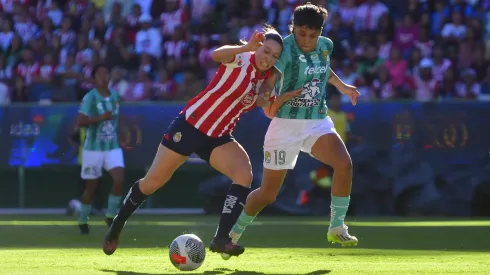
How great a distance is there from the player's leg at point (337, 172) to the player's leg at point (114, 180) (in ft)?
15.5

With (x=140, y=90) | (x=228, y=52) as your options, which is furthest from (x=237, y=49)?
(x=140, y=90)

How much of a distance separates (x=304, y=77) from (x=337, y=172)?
0.86 m

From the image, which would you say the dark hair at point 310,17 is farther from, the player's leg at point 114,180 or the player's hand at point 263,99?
the player's leg at point 114,180

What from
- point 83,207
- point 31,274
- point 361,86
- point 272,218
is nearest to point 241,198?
point 31,274

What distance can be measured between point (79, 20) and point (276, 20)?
4320 mm

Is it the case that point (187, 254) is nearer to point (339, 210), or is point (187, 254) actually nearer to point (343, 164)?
point (339, 210)

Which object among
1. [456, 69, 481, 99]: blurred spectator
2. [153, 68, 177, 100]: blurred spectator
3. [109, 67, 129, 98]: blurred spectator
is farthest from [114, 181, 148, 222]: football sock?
[109, 67, 129, 98]: blurred spectator

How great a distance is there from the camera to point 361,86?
1827cm

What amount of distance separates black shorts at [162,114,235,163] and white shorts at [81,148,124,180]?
4.69 metres

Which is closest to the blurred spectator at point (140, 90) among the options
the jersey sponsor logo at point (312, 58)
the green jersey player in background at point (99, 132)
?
the green jersey player in background at point (99, 132)

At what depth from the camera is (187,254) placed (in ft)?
27.4

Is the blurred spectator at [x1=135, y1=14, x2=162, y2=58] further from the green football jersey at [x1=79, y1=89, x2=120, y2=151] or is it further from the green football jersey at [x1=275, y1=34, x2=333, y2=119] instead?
the green football jersey at [x1=275, y1=34, x2=333, y2=119]

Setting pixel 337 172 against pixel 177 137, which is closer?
pixel 177 137

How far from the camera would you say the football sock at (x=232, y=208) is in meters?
8.62
